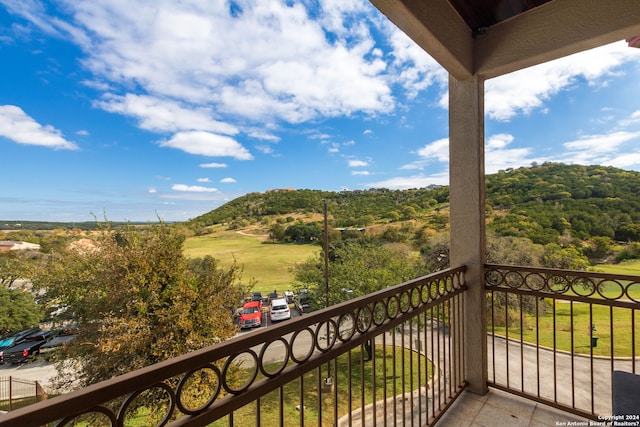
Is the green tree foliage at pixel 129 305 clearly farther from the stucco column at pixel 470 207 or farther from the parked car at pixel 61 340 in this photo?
the stucco column at pixel 470 207

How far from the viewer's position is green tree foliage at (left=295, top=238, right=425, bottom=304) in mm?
8906

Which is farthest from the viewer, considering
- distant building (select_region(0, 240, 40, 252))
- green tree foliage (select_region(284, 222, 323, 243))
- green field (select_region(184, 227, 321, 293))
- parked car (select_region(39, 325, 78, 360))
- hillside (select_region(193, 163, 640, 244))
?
green tree foliage (select_region(284, 222, 323, 243))

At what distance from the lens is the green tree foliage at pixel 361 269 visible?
8.91 meters

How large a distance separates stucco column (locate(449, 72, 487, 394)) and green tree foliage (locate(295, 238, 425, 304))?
6.48 m

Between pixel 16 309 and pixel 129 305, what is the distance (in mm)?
8066

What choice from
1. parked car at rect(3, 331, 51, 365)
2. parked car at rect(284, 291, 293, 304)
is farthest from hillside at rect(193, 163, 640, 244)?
parked car at rect(3, 331, 51, 365)

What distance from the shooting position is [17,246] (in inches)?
364

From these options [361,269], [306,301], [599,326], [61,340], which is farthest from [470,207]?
[61,340]

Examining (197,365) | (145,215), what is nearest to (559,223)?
(197,365)

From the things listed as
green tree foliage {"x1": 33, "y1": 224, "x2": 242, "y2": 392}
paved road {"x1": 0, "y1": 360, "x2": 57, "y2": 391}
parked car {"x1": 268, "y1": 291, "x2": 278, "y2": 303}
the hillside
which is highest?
the hillside

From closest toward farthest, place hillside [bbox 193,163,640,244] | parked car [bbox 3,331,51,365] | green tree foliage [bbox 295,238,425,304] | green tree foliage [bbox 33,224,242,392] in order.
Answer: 1. hillside [bbox 193,163,640,244]
2. green tree foliage [bbox 33,224,242,392]
3. green tree foliage [bbox 295,238,425,304]
4. parked car [bbox 3,331,51,365]

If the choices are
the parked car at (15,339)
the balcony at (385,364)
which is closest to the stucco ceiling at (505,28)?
the balcony at (385,364)

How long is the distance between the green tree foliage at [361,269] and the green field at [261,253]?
383cm

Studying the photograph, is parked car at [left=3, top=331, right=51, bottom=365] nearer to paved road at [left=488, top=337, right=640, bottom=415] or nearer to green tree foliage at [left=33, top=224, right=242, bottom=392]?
green tree foliage at [left=33, top=224, right=242, bottom=392]
